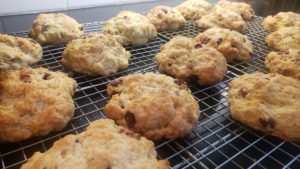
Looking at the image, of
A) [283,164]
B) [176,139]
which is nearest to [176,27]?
[176,139]

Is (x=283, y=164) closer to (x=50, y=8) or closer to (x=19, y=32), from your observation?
(x=19, y=32)

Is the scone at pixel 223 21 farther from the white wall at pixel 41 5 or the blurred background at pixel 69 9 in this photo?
the white wall at pixel 41 5

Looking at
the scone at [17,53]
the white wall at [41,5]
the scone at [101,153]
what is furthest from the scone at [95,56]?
the white wall at [41,5]

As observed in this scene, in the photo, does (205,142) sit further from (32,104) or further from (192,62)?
(32,104)

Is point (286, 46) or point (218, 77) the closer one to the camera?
point (218, 77)

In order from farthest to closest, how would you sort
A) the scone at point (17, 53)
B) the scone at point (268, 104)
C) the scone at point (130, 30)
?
the scone at point (130, 30) → the scone at point (17, 53) → the scone at point (268, 104)

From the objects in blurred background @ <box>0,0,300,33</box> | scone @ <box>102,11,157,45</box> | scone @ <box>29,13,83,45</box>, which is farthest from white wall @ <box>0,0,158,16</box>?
scone @ <box>102,11,157,45</box>
